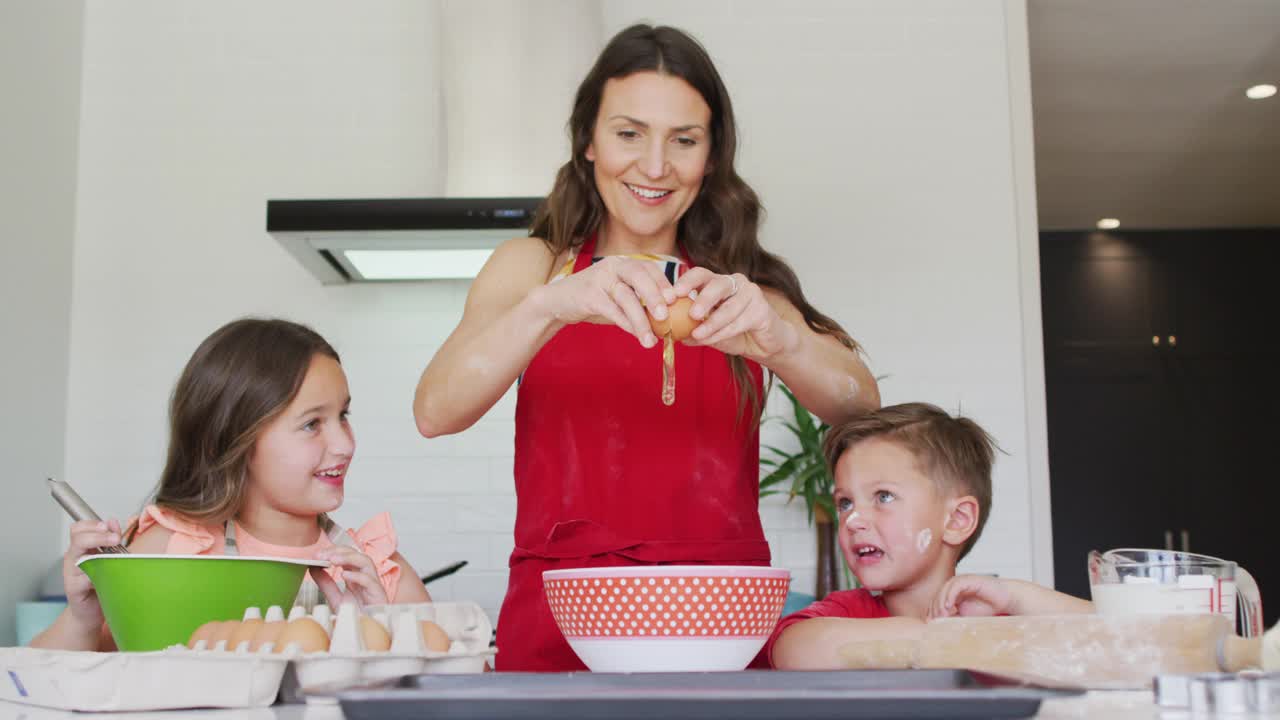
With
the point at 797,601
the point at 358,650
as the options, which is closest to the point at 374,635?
the point at 358,650

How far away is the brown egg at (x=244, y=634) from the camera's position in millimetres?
817

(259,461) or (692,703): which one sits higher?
(259,461)

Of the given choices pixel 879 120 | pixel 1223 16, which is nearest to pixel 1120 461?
pixel 1223 16

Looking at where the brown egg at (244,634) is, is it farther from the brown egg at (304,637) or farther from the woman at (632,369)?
the woman at (632,369)

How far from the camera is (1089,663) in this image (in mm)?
801

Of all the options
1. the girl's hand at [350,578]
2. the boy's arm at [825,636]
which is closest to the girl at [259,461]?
the girl's hand at [350,578]

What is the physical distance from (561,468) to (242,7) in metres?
2.57

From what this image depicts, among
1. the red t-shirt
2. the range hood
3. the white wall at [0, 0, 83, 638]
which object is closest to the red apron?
the red t-shirt

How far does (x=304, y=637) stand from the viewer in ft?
2.63

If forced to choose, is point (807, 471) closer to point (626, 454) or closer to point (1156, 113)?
point (626, 454)

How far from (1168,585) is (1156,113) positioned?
14.9 feet

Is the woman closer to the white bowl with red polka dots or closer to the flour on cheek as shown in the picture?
the flour on cheek

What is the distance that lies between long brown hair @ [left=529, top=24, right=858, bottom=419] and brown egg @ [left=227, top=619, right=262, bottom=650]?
31.9 inches

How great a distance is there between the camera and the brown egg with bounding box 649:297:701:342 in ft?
3.61
